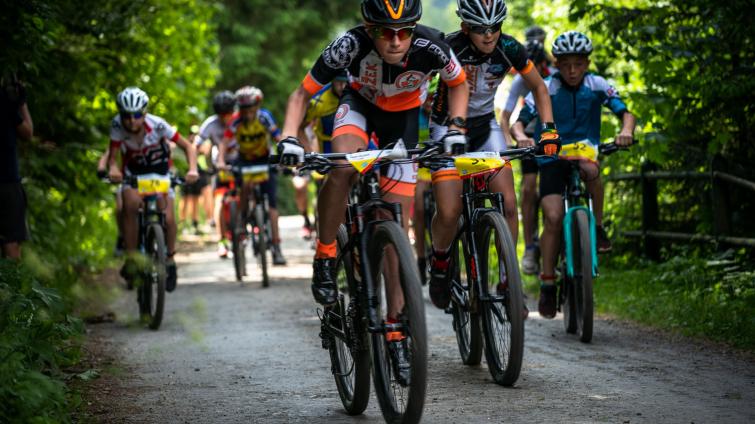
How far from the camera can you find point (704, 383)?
19.6 ft

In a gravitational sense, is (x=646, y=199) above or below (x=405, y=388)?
above

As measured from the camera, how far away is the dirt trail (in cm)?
542

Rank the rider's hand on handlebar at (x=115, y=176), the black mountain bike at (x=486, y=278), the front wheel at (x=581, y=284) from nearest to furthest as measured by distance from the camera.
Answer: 1. the black mountain bike at (x=486, y=278)
2. the front wheel at (x=581, y=284)
3. the rider's hand on handlebar at (x=115, y=176)

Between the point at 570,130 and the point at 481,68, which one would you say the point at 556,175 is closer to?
the point at 570,130

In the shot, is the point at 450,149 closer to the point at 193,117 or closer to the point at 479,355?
the point at 479,355

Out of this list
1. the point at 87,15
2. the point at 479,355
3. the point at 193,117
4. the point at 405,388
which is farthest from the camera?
the point at 193,117

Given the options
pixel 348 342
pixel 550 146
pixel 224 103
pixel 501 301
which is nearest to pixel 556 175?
pixel 550 146

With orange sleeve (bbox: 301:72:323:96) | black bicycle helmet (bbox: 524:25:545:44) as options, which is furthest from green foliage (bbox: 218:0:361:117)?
orange sleeve (bbox: 301:72:323:96)

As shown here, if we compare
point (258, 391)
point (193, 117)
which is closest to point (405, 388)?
point (258, 391)

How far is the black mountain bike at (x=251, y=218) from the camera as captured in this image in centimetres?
1348

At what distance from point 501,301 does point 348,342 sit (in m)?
1.14

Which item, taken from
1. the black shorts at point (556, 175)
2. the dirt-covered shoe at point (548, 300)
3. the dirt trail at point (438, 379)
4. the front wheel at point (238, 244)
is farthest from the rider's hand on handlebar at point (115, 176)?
the dirt-covered shoe at point (548, 300)

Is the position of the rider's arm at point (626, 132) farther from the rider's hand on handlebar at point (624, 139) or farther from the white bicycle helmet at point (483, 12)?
the white bicycle helmet at point (483, 12)

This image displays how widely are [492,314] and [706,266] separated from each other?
150 inches
